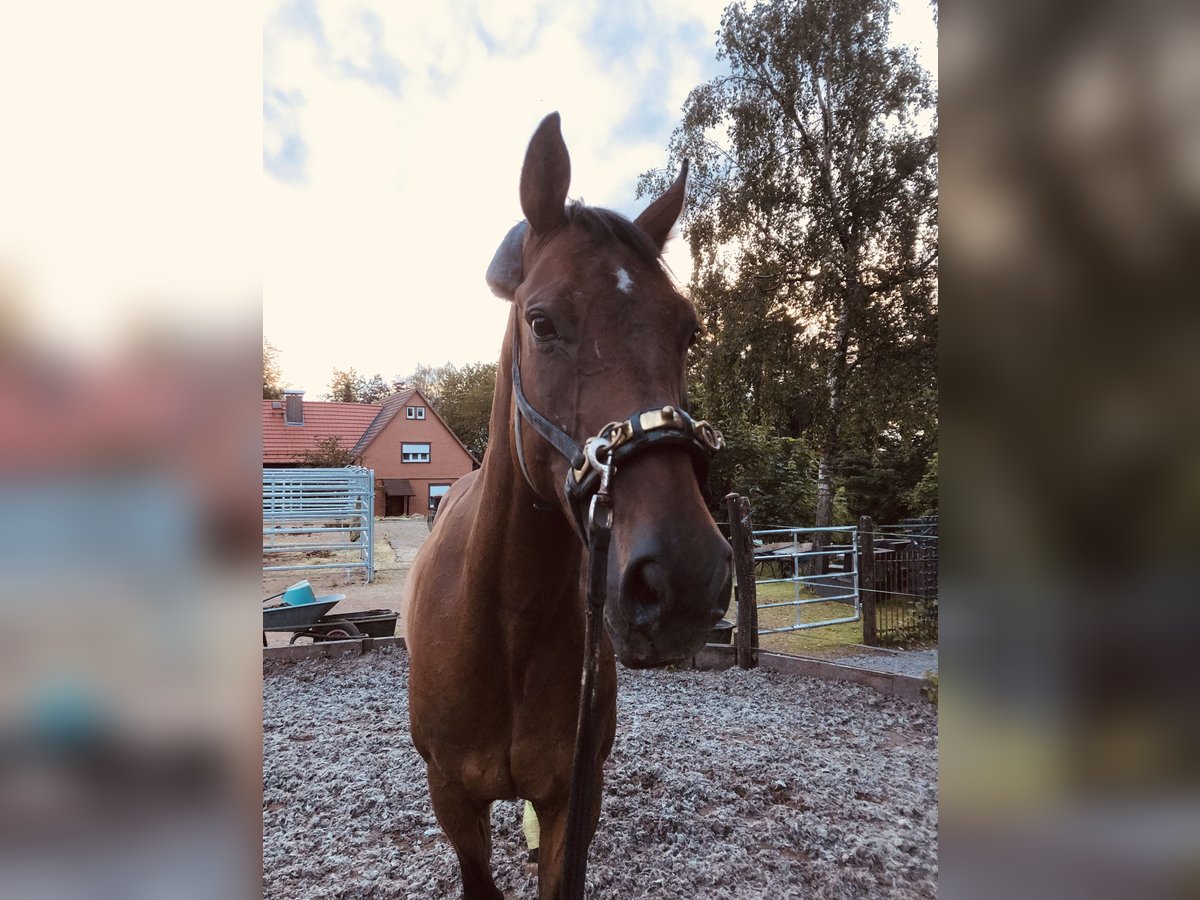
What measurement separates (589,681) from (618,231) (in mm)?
1223

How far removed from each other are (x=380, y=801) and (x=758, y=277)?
12.8 metres

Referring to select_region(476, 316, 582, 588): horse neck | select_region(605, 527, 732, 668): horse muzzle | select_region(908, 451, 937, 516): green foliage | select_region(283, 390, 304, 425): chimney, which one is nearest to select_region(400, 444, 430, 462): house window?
select_region(283, 390, 304, 425): chimney

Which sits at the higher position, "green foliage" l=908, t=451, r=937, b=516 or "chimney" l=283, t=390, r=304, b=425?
"chimney" l=283, t=390, r=304, b=425

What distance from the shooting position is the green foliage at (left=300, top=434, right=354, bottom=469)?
25720mm

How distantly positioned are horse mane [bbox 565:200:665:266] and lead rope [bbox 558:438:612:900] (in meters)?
0.64

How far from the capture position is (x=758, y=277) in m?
14.0

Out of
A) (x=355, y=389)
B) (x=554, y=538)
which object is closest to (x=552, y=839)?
(x=554, y=538)

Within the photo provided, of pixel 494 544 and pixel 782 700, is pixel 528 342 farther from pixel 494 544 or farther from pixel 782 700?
pixel 782 700

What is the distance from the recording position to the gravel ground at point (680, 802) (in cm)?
345

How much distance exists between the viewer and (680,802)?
13.9ft

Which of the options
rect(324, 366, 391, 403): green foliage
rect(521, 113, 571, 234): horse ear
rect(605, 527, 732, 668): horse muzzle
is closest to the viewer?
rect(605, 527, 732, 668): horse muzzle

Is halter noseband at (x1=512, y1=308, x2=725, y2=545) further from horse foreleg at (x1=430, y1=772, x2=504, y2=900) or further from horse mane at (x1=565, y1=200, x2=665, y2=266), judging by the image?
horse foreleg at (x1=430, y1=772, x2=504, y2=900)

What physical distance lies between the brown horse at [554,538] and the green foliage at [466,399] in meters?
30.0
